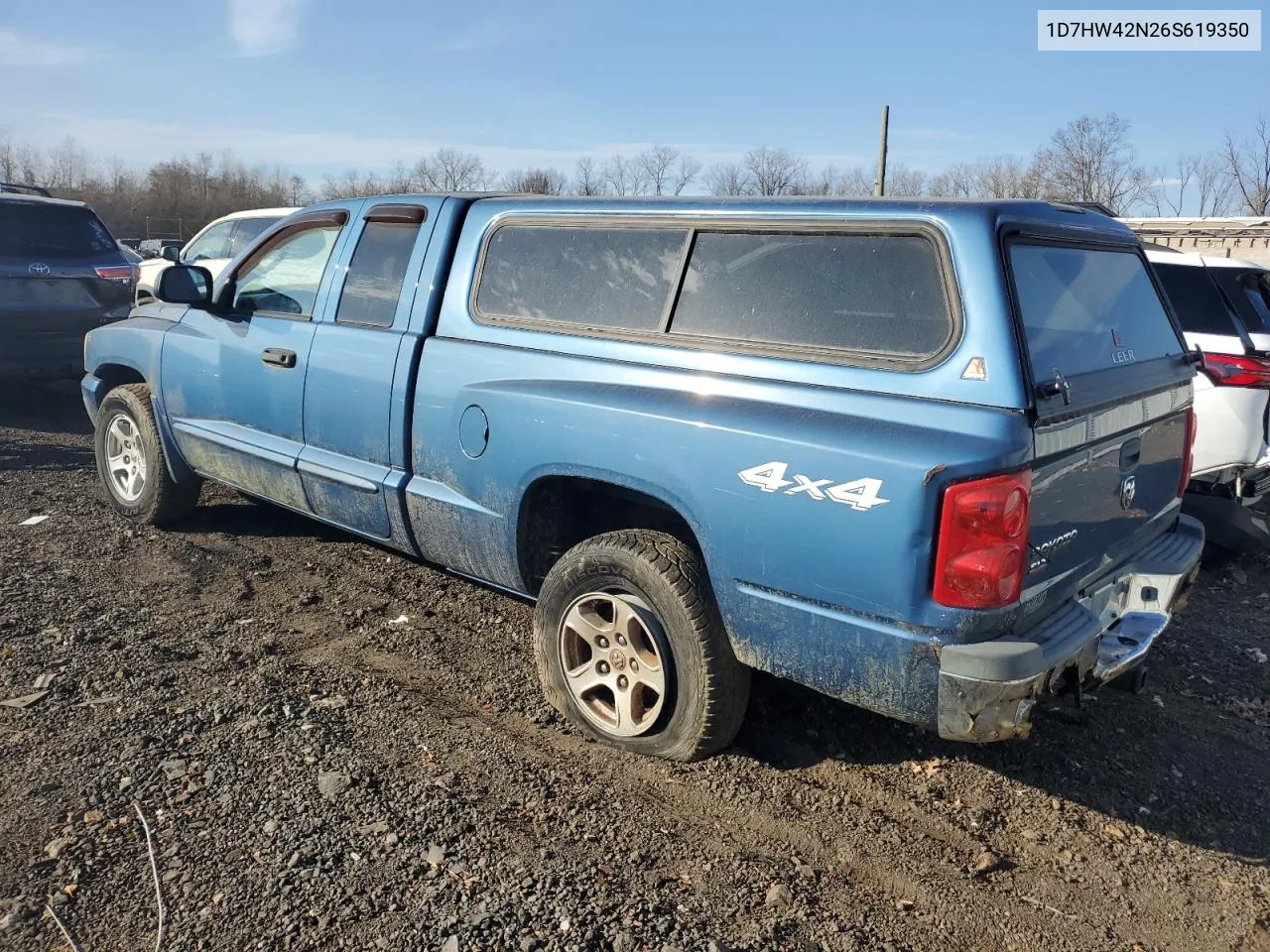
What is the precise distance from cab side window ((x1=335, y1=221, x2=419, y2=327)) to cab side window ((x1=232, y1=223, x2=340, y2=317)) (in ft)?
0.83

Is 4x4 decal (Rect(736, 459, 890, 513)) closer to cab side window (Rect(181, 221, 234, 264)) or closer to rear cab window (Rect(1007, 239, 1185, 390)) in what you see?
rear cab window (Rect(1007, 239, 1185, 390))

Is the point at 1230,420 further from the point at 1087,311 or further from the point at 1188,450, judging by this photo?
the point at 1087,311

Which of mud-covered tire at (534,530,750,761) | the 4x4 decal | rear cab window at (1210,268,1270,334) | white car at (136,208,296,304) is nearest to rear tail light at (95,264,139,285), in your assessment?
white car at (136,208,296,304)

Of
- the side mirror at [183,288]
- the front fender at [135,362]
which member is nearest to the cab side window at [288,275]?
the side mirror at [183,288]

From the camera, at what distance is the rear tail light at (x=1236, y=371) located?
557 cm

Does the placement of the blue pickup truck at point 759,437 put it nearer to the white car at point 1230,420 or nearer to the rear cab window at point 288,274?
the rear cab window at point 288,274

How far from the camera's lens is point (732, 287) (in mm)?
3225

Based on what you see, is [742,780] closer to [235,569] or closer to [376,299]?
[376,299]

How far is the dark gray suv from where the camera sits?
832cm

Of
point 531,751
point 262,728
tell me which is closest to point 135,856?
point 262,728

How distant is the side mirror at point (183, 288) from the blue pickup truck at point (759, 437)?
639 millimetres

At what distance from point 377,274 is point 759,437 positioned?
88.5 inches

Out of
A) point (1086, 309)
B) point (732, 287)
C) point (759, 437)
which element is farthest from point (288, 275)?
point (1086, 309)

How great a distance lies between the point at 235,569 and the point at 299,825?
8.19ft
